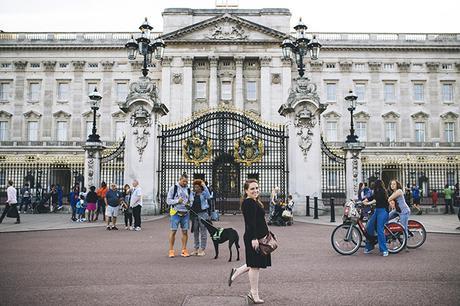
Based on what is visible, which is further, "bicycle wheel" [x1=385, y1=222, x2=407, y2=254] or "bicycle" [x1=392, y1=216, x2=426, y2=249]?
"bicycle" [x1=392, y1=216, x2=426, y2=249]

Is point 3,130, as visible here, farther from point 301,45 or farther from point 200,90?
point 301,45

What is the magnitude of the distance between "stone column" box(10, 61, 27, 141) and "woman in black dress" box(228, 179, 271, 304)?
5124cm

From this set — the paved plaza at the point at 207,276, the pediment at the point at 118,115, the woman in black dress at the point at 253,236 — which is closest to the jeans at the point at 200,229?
the paved plaza at the point at 207,276

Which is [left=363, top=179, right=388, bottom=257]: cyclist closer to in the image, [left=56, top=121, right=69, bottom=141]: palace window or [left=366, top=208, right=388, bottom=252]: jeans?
[left=366, top=208, right=388, bottom=252]: jeans

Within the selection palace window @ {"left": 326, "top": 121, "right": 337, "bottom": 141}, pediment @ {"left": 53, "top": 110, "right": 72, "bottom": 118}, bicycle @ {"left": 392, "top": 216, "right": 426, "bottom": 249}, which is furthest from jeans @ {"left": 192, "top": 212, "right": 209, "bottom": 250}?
pediment @ {"left": 53, "top": 110, "right": 72, "bottom": 118}

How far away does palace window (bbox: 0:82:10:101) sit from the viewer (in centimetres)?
5147

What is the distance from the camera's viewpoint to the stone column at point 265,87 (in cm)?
4712

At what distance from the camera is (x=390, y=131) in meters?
50.3

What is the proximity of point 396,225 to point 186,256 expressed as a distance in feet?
15.8

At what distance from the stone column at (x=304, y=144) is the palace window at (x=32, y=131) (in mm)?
40698

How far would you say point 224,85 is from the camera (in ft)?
161

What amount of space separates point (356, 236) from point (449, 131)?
47.0 m

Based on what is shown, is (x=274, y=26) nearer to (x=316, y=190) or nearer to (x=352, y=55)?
(x=352, y=55)

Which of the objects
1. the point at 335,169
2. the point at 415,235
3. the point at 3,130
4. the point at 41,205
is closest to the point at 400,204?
the point at 415,235
